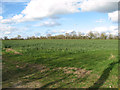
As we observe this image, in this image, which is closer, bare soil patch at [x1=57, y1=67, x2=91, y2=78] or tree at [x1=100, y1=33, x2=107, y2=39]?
bare soil patch at [x1=57, y1=67, x2=91, y2=78]

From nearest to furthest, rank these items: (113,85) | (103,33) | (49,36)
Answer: (113,85) < (49,36) < (103,33)

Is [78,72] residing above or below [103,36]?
below

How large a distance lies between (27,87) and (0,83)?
1.44 meters

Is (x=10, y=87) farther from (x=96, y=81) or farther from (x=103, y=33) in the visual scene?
(x=103, y=33)

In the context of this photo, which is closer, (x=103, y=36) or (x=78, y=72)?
(x=78, y=72)

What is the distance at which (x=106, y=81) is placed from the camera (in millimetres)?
5926

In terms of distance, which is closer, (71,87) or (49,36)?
(71,87)

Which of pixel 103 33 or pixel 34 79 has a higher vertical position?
pixel 103 33

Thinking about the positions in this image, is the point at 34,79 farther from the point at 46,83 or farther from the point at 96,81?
the point at 96,81

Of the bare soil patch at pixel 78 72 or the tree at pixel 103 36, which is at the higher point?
the tree at pixel 103 36

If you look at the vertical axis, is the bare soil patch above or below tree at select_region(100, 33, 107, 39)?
below

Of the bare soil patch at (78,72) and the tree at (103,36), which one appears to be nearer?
the bare soil patch at (78,72)

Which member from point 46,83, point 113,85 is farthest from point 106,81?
point 46,83

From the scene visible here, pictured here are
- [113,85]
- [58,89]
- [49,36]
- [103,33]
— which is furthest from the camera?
[103,33]
